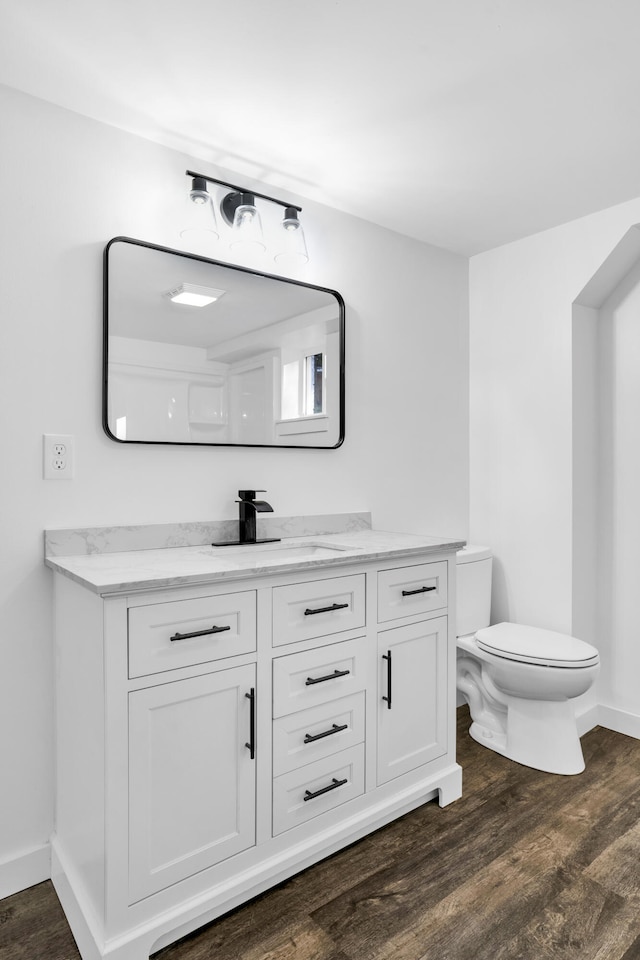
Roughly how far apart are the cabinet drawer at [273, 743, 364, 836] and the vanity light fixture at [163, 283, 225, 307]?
151 centimetres

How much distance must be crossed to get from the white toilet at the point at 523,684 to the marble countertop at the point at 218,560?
58 centimetres

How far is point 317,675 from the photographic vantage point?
1.68 metres

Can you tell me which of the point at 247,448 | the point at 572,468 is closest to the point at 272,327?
the point at 247,448

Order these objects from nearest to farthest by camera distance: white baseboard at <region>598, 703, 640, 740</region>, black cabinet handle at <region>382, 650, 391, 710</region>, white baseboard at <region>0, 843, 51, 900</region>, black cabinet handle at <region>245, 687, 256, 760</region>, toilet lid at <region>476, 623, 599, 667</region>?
black cabinet handle at <region>245, 687, 256, 760</region>
white baseboard at <region>0, 843, 51, 900</region>
black cabinet handle at <region>382, 650, 391, 710</region>
toilet lid at <region>476, 623, 599, 667</region>
white baseboard at <region>598, 703, 640, 740</region>

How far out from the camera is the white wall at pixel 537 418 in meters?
2.56

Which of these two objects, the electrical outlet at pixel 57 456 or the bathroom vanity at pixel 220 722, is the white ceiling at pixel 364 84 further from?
the bathroom vanity at pixel 220 722

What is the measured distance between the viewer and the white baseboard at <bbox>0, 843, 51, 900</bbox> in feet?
5.32

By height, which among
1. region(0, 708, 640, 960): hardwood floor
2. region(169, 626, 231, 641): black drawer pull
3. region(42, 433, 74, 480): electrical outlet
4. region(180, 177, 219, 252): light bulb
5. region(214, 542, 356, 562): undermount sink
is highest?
region(180, 177, 219, 252): light bulb

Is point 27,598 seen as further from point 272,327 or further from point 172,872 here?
point 272,327

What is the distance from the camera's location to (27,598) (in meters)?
1.68

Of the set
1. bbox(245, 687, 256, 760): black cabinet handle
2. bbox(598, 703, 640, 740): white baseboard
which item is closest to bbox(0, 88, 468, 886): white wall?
bbox(245, 687, 256, 760): black cabinet handle

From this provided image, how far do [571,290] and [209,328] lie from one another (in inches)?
63.1

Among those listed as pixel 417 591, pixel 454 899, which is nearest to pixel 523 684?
pixel 417 591

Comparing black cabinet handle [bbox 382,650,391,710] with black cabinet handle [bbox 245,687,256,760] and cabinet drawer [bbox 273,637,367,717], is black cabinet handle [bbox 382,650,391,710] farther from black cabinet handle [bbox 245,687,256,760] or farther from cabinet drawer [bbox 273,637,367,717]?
black cabinet handle [bbox 245,687,256,760]
